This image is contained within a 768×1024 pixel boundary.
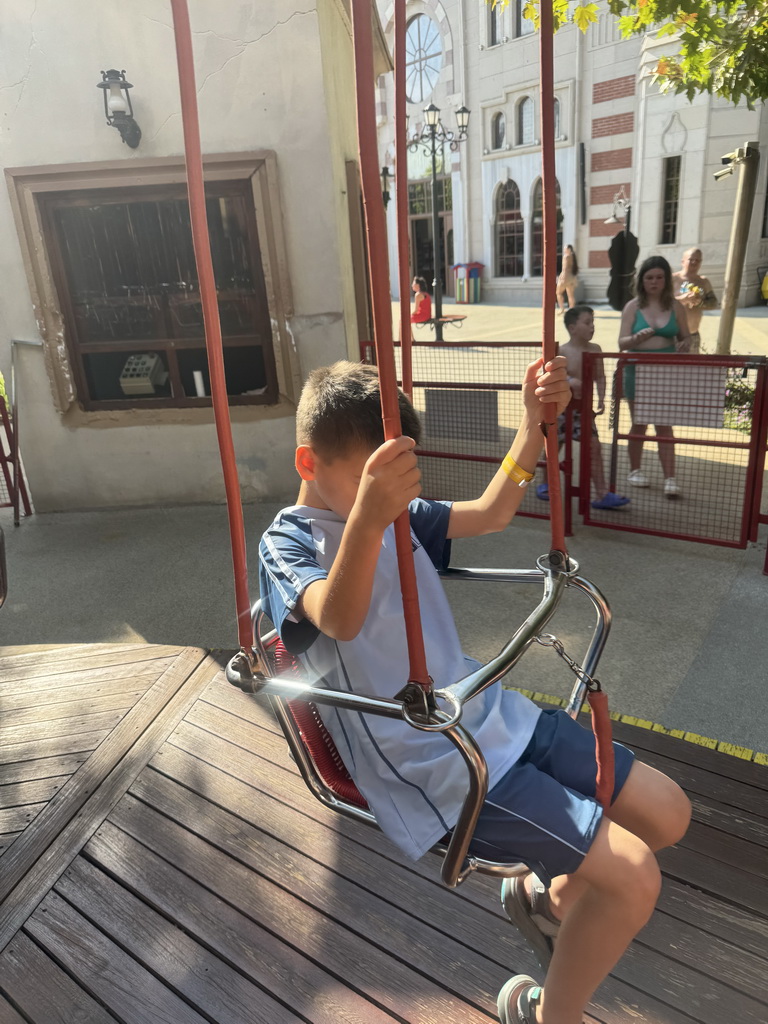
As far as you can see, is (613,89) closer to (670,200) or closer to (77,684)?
(670,200)

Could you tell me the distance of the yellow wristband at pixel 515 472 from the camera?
1.52 metres

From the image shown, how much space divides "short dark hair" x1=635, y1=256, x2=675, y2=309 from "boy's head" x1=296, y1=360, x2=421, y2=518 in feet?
11.2

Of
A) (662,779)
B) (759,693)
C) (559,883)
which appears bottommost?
(759,693)

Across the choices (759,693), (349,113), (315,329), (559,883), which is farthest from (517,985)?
(349,113)

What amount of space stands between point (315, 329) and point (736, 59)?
9.47 feet

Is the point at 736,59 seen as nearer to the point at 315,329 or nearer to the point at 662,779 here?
the point at 315,329

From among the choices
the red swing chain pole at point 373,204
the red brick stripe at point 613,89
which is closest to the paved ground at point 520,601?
the red swing chain pole at point 373,204

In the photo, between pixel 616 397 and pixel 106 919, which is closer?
pixel 106 919

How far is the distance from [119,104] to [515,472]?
3.67 m

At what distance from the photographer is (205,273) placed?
104cm

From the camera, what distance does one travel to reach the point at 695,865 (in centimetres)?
174

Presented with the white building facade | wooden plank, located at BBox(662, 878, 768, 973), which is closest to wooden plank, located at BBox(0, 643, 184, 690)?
wooden plank, located at BBox(662, 878, 768, 973)

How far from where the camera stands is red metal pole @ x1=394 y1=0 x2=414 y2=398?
1151 mm

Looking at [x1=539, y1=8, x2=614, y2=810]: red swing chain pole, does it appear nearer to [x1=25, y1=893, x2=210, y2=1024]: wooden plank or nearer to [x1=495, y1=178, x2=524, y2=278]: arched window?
[x1=25, y1=893, x2=210, y2=1024]: wooden plank
